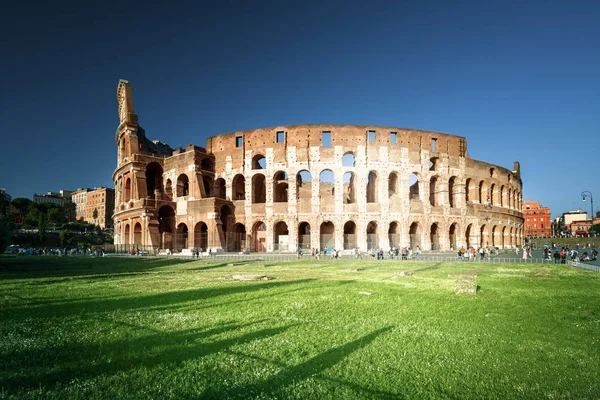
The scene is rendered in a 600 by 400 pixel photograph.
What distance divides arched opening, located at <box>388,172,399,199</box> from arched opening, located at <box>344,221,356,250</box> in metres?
5.28

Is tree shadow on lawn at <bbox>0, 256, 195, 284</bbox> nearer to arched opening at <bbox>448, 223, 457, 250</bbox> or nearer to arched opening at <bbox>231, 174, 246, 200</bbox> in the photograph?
arched opening at <bbox>231, 174, 246, 200</bbox>

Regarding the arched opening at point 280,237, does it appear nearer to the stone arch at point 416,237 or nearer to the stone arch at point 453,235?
the stone arch at point 416,237

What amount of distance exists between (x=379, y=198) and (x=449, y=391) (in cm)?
3362

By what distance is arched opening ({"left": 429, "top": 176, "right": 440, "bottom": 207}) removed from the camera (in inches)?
1553

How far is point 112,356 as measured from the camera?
457 cm

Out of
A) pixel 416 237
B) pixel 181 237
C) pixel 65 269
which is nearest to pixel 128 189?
pixel 181 237

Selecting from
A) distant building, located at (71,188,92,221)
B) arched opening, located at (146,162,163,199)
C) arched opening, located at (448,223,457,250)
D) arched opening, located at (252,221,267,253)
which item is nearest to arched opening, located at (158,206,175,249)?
arched opening, located at (146,162,163,199)

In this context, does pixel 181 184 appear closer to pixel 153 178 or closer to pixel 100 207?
pixel 153 178

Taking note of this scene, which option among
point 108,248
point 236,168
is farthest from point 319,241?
point 108,248

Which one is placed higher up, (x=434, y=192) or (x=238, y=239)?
(x=434, y=192)

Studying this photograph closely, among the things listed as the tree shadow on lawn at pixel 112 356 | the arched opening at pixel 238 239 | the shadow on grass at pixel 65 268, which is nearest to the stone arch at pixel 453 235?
the arched opening at pixel 238 239

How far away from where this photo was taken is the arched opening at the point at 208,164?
3953cm

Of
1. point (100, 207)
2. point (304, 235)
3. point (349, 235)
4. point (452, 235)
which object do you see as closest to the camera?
point (349, 235)

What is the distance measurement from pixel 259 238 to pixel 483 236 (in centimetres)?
2687
